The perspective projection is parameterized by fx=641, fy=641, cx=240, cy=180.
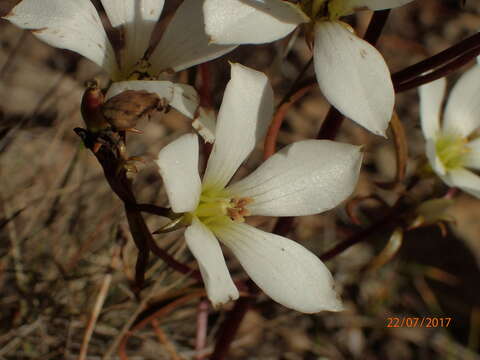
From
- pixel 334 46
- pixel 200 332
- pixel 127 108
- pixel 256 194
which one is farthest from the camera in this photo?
pixel 200 332

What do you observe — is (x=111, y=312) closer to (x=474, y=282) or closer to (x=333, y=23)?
(x=333, y=23)

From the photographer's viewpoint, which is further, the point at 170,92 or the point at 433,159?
the point at 433,159

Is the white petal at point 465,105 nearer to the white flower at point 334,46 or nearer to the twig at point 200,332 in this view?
the white flower at point 334,46

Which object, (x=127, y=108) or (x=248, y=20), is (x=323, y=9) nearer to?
(x=248, y=20)

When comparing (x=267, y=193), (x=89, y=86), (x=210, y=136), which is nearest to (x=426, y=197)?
(x=267, y=193)

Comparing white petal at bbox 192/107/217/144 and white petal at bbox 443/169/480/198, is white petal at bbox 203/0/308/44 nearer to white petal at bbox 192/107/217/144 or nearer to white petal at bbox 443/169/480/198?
white petal at bbox 192/107/217/144

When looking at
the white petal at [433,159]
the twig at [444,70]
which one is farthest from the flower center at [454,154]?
the twig at [444,70]
